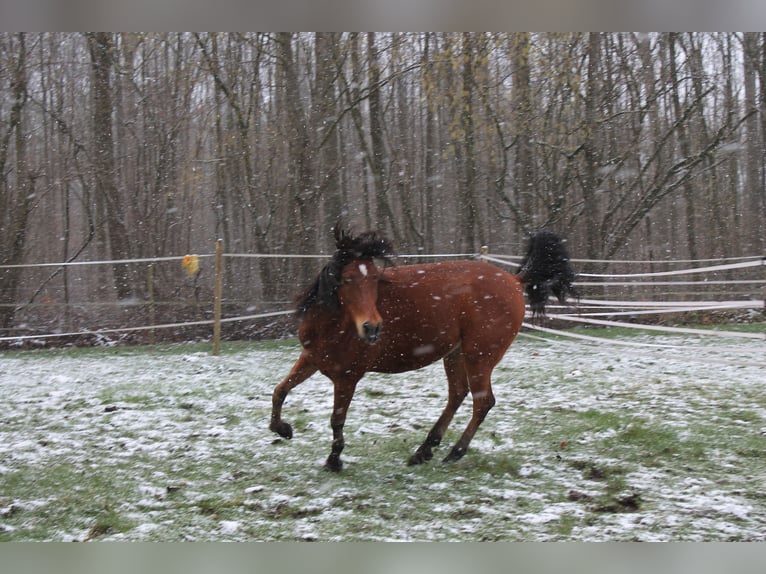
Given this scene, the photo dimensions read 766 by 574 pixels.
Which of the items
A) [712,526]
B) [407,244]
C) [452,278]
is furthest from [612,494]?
[407,244]

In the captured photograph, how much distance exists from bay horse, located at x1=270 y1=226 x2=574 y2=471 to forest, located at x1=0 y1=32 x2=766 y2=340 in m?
5.52

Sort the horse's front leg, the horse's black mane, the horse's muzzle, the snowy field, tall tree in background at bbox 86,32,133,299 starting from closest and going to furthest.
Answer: the snowy field < the horse's muzzle < the horse's black mane < the horse's front leg < tall tree in background at bbox 86,32,133,299

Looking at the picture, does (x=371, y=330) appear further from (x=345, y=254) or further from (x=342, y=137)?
(x=342, y=137)

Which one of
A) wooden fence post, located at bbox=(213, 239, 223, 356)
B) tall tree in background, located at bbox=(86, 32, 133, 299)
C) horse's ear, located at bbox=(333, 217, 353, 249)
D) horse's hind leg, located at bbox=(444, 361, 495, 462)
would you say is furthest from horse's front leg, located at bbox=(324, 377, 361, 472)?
tall tree in background, located at bbox=(86, 32, 133, 299)

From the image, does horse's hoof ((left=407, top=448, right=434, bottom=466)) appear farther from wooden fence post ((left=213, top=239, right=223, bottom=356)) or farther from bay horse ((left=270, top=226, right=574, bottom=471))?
wooden fence post ((left=213, top=239, right=223, bottom=356))

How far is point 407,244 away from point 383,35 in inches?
129

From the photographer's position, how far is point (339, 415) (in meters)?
3.59

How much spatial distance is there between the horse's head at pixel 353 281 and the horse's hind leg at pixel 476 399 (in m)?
0.81

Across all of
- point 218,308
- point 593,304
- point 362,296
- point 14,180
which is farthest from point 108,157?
point 362,296

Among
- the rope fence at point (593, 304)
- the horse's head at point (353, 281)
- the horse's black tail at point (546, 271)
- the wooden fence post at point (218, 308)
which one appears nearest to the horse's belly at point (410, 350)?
the horse's head at point (353, 281)

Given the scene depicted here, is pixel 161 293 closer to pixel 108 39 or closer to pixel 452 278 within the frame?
pixel 108 39

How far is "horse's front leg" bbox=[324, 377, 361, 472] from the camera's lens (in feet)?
11.8

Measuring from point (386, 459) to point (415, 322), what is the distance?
89 cm

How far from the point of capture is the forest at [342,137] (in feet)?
31.0
